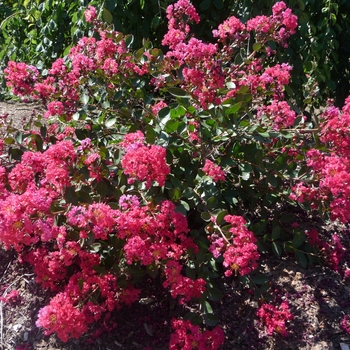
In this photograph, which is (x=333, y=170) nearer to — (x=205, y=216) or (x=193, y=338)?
(x=205, y=216)

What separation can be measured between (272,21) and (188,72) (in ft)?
1.63

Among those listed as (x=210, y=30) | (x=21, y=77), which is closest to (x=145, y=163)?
(x=21, y=77)

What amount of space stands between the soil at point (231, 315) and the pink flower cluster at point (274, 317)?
10 centimetres

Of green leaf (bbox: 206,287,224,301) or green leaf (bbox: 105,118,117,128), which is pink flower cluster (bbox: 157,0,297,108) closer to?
green leaf (bbox: 105,118,117,128)

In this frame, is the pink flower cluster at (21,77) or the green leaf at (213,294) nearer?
the green leaf at (213,294)

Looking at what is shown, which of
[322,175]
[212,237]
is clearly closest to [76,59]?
[212,237]

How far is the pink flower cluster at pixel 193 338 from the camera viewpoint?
5.11 feet

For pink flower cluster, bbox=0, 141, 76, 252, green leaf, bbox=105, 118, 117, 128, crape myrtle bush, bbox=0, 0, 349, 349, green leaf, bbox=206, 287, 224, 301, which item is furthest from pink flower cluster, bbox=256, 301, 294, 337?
green leaf, bbox=105, 118, 117, 128

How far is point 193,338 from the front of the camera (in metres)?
1.57

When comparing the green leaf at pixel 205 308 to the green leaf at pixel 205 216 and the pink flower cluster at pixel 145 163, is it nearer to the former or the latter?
the green leaf at pixel 205 216

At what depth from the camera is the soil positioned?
175cm

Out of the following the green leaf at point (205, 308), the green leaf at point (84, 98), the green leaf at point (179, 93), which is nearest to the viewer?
the green leaf at point (205, 308)

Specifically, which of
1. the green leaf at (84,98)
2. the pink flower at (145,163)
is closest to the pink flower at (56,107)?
the green leaf at (84,98)

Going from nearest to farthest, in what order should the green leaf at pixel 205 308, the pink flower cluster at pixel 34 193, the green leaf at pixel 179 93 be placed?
the pink flower cluster at pixel 34 193, the green leaf at pixel 205 308, the green leaf at pixel 179 93
